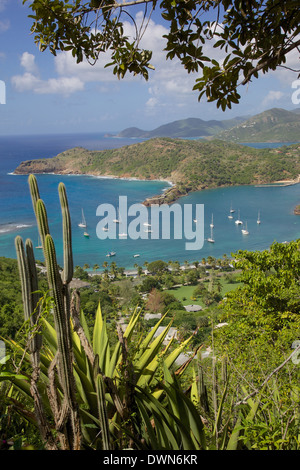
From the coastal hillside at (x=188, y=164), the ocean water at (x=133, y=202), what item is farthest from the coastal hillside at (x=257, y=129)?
the ocean water at (x=133, y=202)

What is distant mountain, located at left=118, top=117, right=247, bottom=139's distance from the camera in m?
159

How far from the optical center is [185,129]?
16262 cm

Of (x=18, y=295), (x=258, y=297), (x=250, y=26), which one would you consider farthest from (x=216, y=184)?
(x=250, y=26)

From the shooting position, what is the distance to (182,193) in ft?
189

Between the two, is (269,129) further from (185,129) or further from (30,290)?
(30,290)

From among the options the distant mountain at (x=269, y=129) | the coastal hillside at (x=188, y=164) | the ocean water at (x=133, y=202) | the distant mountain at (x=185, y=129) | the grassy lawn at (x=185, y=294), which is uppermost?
the distant mountain at (x=185, y=129)

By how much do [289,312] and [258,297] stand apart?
1.60 feet

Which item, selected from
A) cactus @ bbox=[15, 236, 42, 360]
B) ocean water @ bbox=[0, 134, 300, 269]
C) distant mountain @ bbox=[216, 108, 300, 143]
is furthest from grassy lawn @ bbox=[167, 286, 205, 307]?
distant mountain @ bbox=[216, 108, 300, 143]

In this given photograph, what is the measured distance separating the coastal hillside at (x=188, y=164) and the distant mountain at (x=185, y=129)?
8682 cm

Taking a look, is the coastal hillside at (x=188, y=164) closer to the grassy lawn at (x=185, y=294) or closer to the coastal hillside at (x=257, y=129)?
the grassy lawn at (x=185, y=294)

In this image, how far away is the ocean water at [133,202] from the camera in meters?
39.4

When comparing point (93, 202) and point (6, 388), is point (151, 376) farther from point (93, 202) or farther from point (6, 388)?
point (93, 202)

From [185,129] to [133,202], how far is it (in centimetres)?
11720

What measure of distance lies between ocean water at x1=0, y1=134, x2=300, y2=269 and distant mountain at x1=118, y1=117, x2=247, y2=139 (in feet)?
316
